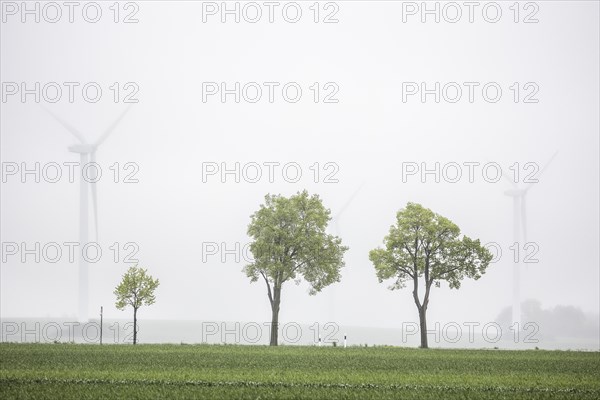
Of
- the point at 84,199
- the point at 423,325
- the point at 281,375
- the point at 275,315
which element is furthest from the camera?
the point at 84,199

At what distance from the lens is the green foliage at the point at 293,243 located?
231 ft

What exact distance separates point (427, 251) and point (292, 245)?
11.9 meters

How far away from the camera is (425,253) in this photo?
6844cm

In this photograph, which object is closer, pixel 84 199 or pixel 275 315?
pixel 275 315

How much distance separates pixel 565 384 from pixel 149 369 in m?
18.8

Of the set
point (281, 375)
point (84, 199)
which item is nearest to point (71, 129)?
point (84, 199)

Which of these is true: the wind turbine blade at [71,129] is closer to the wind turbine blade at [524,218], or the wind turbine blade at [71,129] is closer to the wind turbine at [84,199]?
the wind turbine at [84,199]

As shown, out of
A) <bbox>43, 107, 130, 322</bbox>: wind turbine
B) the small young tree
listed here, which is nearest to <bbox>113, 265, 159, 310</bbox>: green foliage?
the small young tree

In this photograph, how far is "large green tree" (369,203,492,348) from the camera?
67.6 metres

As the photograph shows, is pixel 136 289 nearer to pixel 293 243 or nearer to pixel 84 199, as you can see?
pixel 293 243

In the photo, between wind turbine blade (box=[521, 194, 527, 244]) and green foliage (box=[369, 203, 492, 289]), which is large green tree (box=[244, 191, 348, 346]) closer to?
green foliage (box=[369, 203, 492, 289])

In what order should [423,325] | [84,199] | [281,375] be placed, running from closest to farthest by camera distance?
[281,375]
[423,325]
[84,199]

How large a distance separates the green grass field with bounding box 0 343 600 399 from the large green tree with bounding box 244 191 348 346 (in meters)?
19.8

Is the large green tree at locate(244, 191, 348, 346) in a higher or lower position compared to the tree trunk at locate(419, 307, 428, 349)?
higher
